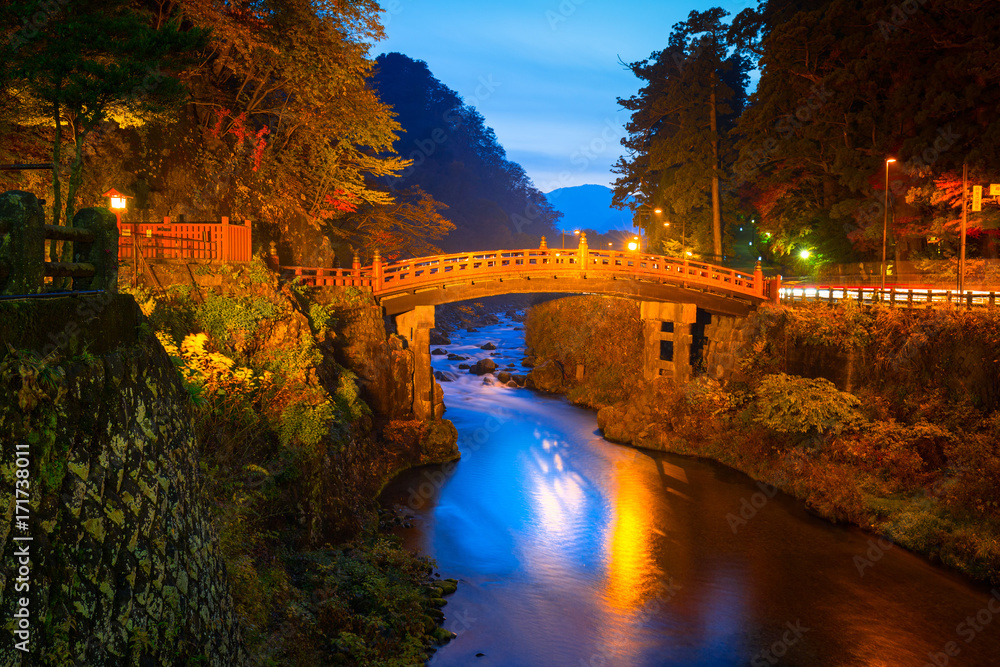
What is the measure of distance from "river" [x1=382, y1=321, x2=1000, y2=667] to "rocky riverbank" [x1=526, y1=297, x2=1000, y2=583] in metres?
0.80

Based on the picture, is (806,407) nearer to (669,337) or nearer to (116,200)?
(669,337)

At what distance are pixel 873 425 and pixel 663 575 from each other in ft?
27.5

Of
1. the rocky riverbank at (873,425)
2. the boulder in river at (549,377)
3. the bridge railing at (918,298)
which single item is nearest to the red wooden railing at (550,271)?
the bridge railing at (918,298)

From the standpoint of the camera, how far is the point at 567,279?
88.3 feet

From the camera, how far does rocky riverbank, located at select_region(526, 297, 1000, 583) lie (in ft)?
51.3

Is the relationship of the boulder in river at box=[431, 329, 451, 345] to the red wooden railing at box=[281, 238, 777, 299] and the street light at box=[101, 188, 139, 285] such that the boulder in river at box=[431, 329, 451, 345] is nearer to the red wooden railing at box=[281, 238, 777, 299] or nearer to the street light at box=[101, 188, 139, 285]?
the red wooden railing at box=[281, 238, 777, 299]

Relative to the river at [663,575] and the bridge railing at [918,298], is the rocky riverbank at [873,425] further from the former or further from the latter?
the river at [663,575]

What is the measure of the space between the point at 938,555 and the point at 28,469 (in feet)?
58.7

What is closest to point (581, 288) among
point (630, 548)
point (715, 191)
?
point (630, 548)

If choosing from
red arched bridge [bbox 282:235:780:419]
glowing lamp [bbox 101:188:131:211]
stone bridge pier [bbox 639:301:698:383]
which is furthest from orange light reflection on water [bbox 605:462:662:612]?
glowing lamp [bbox 101:188:131:211]

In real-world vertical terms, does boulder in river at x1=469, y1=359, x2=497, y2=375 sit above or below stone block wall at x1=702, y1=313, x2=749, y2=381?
below

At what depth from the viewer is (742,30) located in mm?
40469

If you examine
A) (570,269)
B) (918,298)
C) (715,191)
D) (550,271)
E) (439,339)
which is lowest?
(439,339)

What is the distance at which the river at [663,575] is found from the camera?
1234 centimetres
